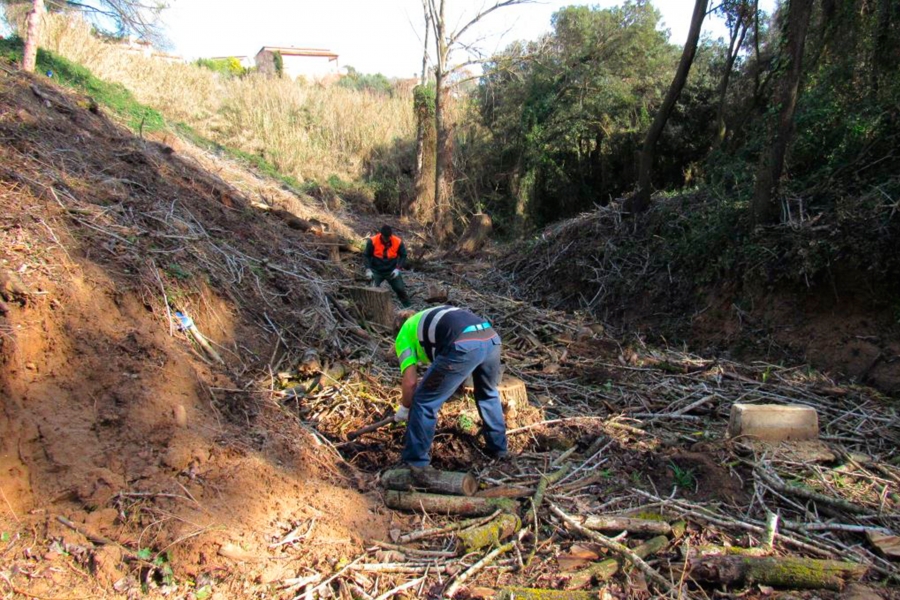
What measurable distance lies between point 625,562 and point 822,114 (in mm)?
7581

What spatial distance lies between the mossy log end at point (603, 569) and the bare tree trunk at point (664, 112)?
746cm

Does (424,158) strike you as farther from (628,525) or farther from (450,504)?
(628,525)

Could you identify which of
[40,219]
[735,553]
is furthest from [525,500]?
[40,219]

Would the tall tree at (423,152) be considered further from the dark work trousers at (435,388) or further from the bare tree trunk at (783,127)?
the dark work trousers at (435,388)

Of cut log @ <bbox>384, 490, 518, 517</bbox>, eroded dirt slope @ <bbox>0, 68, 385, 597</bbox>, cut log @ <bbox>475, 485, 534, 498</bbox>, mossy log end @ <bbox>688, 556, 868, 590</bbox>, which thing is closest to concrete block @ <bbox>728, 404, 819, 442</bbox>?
mossy log end @ <bbox>688, 556, 868, 590</bbox>

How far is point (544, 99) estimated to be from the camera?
16734mm

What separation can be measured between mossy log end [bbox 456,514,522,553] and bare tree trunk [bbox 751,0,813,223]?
5.90 metres

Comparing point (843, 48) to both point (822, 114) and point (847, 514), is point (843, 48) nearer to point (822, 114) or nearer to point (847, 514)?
point (822, 114)

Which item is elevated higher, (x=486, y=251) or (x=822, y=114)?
(x=822, y=114)

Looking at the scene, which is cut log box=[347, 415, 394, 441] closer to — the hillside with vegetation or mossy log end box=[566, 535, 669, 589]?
the hillside with vegetation

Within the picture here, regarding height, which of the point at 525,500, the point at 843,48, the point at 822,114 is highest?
the point at 843,48

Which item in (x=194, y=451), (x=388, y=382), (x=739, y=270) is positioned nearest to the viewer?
(x=194, y=451)

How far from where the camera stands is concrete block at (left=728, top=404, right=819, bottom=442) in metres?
4.44

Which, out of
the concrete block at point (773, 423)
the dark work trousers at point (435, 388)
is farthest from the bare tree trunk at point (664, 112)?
the dark work trousers at point (435, 388)
